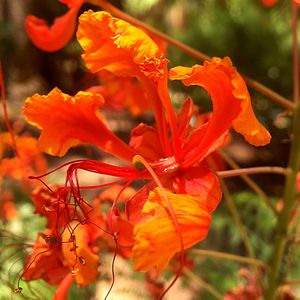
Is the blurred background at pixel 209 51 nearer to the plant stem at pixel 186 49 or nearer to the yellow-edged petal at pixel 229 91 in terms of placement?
the plant stem at pixel 186 49

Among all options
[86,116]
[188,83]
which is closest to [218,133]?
[188,83]

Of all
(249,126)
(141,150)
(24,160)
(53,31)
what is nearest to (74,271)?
(141,150)

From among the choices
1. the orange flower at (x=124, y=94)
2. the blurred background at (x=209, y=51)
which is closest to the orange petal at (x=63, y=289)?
the orange flower at (x=124, y=94)

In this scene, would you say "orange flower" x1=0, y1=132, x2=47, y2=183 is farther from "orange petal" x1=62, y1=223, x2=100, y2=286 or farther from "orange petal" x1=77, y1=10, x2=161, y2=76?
"orange petal" x1=77, y1=10, x2=161, y2=76

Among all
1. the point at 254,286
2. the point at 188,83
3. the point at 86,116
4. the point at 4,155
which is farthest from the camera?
the point at 4,155

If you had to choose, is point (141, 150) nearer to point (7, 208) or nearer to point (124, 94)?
point (124, 94)

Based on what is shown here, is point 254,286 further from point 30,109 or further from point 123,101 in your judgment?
point 30,109
